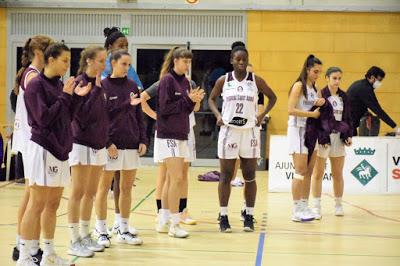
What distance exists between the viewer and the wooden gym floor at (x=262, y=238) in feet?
19.9

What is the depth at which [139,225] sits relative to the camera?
7.60 meters

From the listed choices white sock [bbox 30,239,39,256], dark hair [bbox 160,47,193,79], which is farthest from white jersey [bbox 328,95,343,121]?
white sock [bbox 30,239,39,256]

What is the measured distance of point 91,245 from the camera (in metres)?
6.11

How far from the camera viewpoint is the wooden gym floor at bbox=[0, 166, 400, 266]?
6059 millimetres

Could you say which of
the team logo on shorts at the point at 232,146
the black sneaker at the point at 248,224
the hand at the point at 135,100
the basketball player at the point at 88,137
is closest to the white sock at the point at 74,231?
the basketball player at the point at 88,137

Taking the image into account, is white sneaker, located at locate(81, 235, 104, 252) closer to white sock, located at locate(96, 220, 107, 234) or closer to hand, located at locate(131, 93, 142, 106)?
white sock, located at locate(96, 220, 107, 234)

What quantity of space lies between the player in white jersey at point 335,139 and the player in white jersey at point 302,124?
0.87ft

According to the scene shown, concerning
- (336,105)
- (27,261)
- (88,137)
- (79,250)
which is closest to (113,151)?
(88,137)

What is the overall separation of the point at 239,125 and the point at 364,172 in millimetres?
4097

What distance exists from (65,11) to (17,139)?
8.89 meters

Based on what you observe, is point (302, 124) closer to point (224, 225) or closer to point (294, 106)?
point (294, 106)

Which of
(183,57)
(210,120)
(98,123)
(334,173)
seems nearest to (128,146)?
(98,123)

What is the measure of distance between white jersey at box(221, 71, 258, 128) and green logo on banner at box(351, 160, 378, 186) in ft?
12.7

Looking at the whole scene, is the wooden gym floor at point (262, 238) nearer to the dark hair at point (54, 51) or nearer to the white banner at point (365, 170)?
the white banner at point (365, 170)
